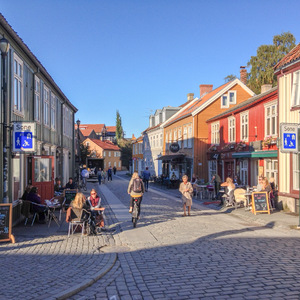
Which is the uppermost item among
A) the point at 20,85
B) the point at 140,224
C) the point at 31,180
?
the point at 20,85

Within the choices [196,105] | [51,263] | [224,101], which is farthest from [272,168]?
[196,105]

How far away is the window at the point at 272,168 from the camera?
18.1 m

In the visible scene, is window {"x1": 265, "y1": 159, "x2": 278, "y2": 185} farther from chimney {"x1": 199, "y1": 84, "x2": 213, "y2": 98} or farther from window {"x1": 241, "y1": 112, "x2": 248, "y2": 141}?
chimney {"x1": 199, "y1": 84, "x2": 213, "y2": 98}

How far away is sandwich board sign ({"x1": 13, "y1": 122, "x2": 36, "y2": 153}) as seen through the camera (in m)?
10.7

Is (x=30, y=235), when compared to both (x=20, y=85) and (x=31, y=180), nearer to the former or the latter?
(x=31, y=180)

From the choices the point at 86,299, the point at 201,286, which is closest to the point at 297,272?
the point at 201,286

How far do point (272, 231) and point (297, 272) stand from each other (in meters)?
4.93

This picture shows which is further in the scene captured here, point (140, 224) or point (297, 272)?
point (140, 224)

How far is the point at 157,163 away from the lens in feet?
152

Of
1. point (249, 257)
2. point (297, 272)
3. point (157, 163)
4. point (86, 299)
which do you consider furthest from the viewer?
point (157, 163)

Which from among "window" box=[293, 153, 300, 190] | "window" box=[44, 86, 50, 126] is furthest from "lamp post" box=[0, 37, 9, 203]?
"window" box=[293, 153, 300, 190]

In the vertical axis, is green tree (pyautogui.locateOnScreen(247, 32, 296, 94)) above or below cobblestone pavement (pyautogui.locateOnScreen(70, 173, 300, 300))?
above

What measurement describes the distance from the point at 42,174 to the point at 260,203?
346 inches

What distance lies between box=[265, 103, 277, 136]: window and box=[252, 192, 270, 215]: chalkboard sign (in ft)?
14.4
